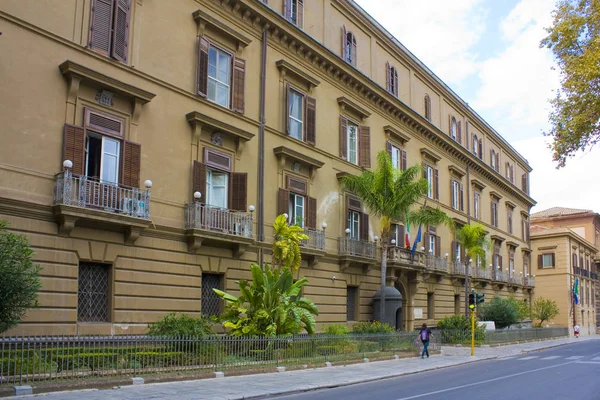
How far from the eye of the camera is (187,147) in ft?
69.2

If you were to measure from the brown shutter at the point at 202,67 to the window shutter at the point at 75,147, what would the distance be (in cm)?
536

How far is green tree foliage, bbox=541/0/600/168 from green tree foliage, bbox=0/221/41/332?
47.3 ft

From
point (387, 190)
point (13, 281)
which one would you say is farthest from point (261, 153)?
point (13, 281)

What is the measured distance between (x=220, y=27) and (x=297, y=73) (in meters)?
4.92

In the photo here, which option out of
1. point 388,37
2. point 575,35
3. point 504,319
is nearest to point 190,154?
point 575,35

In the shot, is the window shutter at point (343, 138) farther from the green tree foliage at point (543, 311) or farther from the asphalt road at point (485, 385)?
the green tree foliage at point (543, 311)

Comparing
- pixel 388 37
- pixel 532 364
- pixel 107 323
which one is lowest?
pixel 532 364

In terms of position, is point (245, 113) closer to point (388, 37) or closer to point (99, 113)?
point (99, 113)

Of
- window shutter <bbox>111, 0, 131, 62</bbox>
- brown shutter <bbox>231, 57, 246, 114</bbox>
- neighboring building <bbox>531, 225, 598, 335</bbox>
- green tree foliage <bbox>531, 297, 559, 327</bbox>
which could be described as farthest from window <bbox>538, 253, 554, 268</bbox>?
window shutter <bbox>111, 0, 131, 62</bbox>

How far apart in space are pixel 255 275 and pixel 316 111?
10340 millimetres

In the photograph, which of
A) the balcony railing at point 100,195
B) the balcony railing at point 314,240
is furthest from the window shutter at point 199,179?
the balcony railing at point 314,240

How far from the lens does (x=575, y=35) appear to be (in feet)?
58.4

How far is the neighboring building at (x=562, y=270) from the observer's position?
209ft

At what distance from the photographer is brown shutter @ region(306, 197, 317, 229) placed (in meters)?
26.6
